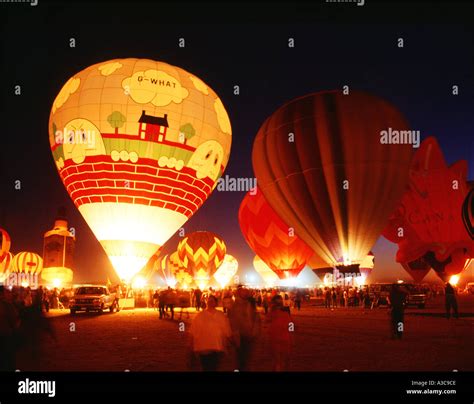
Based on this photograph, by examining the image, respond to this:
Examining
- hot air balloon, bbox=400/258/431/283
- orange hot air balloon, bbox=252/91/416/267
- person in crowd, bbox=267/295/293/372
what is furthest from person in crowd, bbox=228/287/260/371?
hot air balloon, bbox=400/258/431/283

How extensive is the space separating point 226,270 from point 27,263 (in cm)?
2759

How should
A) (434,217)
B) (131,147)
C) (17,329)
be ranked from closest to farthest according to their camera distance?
(17,329) < (131,147) < (434,217)

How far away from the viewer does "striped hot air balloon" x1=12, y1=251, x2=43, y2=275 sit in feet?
216

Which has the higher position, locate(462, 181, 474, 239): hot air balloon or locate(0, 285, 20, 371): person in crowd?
locate(462, 181, 474, 239): hot air balloon

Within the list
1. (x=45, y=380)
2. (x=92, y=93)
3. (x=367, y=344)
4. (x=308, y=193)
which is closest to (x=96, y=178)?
(x=92, y=93)

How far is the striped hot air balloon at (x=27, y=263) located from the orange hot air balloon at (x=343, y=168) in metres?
54.2

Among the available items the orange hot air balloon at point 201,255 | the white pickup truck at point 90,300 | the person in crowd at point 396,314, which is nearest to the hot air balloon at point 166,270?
the orange hot air balloon at point 201,255

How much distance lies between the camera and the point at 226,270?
212 ft

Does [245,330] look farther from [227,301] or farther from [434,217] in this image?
[434,217]

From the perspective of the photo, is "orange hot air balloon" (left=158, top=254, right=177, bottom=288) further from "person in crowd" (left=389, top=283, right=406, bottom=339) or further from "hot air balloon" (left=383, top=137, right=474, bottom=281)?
"person in crowd" (left=389, top=283, right=406, bottom=339)

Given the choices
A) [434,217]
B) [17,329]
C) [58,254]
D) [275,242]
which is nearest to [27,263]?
[58,254]

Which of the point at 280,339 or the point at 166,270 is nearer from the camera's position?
the point at 280,339

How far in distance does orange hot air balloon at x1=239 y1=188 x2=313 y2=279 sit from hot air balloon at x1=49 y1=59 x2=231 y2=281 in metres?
13.4

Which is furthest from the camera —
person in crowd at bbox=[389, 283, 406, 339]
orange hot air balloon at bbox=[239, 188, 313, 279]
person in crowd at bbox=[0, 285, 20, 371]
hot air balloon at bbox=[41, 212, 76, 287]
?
hot air balloon at bbox=[41, 212, 76, 287]
